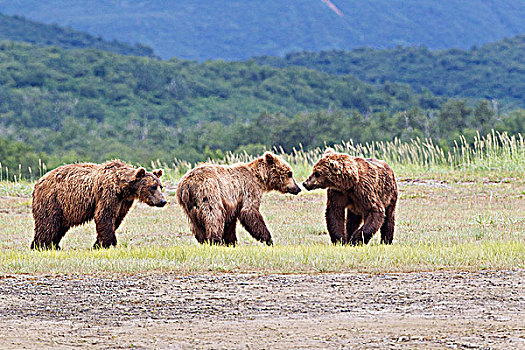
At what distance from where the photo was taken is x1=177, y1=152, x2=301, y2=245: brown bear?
9812 millimetres

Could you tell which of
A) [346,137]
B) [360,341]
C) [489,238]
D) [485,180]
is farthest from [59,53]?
[360,341]

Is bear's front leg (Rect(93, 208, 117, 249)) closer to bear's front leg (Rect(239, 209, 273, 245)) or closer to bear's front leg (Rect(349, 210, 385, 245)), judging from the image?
bear's front leg (Rect(239, 209, 273, 245))

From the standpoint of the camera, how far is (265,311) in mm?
6797

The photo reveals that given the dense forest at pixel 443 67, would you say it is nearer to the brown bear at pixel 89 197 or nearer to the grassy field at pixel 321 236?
the grassy field at pixel 321 236

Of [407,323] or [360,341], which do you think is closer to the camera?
[360,341]

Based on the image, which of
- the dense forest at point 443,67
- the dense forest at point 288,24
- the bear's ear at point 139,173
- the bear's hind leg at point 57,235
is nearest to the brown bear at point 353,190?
the bear's ear at point 139,173

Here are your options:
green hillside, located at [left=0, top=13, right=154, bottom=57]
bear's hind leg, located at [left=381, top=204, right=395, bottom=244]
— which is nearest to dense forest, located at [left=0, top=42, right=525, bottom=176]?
green hillside, located at [left=0, top=13, right=154, bottom=57]

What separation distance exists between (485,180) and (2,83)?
178 feet

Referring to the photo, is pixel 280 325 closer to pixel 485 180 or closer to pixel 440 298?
pixel 440 298

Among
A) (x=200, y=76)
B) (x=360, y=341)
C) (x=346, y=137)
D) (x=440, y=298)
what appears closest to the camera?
(x=360, y=341)

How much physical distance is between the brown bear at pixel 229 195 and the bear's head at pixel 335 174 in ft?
2.23

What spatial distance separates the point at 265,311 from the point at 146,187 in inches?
147

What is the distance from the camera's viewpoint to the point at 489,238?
38.5ft

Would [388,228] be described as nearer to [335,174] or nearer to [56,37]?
[335,174]
